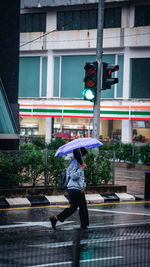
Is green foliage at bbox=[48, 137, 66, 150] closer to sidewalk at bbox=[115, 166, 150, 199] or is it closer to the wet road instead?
sidewalk at bbox=[115, 166, 150, 199]

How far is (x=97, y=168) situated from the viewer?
1570 cm

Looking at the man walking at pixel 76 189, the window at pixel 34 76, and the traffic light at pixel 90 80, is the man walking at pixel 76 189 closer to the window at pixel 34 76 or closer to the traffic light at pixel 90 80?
the traffic light at pixel 90 80

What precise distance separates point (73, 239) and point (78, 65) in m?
32.6

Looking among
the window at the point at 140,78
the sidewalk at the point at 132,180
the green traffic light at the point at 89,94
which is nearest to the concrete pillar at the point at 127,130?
the window at the point at 140,78

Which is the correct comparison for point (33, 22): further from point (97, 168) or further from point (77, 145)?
point (77, 145)

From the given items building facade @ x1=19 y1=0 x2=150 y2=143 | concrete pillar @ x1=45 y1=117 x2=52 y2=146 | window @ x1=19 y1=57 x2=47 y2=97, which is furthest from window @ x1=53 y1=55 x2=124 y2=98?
concrete pillar @ x1=45 y1=117 x2=52 y2=146

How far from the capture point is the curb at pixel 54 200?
13.5 metres

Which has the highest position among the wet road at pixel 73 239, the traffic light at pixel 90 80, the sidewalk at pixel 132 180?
the traffic light at pixel 90 80

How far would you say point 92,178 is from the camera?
51.5ft

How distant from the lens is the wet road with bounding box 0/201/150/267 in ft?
25.2

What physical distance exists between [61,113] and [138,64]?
7.70 m

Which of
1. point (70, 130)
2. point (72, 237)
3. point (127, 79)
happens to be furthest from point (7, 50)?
point (70, 130)

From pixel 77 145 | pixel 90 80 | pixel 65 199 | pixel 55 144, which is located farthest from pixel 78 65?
pixel 77 145

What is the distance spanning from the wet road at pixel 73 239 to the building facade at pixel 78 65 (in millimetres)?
26645
